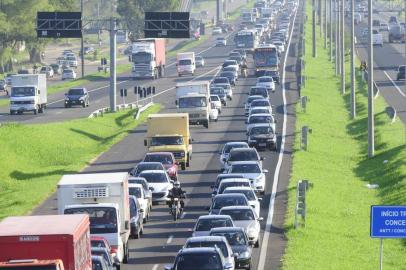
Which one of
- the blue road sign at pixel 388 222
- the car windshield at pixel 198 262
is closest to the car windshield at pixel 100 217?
the car windshield at pixel 198 262

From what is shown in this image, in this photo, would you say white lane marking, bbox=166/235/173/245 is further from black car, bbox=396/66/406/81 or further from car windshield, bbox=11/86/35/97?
black car, bbox=396/66/406/81

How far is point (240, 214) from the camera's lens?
43625 mm

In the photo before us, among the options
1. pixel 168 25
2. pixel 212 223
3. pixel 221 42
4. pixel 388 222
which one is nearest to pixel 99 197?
pixel 212 223

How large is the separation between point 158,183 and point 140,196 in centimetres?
Result: 543

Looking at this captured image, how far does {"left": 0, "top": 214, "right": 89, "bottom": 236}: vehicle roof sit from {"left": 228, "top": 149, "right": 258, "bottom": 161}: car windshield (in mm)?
30856

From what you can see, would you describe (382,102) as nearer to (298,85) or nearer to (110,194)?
(298,85)

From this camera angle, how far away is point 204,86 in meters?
88.5

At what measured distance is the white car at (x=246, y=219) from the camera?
4275 centimetres

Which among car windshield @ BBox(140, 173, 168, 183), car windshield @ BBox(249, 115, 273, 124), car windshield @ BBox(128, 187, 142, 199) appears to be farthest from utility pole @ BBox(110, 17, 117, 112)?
car windshield @ BBox(128, 187, 142, 199)

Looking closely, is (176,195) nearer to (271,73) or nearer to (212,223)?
(212,223)

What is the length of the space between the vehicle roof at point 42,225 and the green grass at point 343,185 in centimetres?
1043

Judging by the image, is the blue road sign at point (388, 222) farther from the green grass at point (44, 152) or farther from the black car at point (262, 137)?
the black car at point (262, 137)

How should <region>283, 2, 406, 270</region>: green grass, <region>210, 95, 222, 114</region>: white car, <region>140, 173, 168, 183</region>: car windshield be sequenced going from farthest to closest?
<region>210, 95, 222, 114</region>: white car < <region>140, 173, 168, 183</region>: car windshield < <region>283, 2, 406, 270</region>: green grass

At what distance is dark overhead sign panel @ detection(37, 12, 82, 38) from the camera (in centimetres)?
9181
